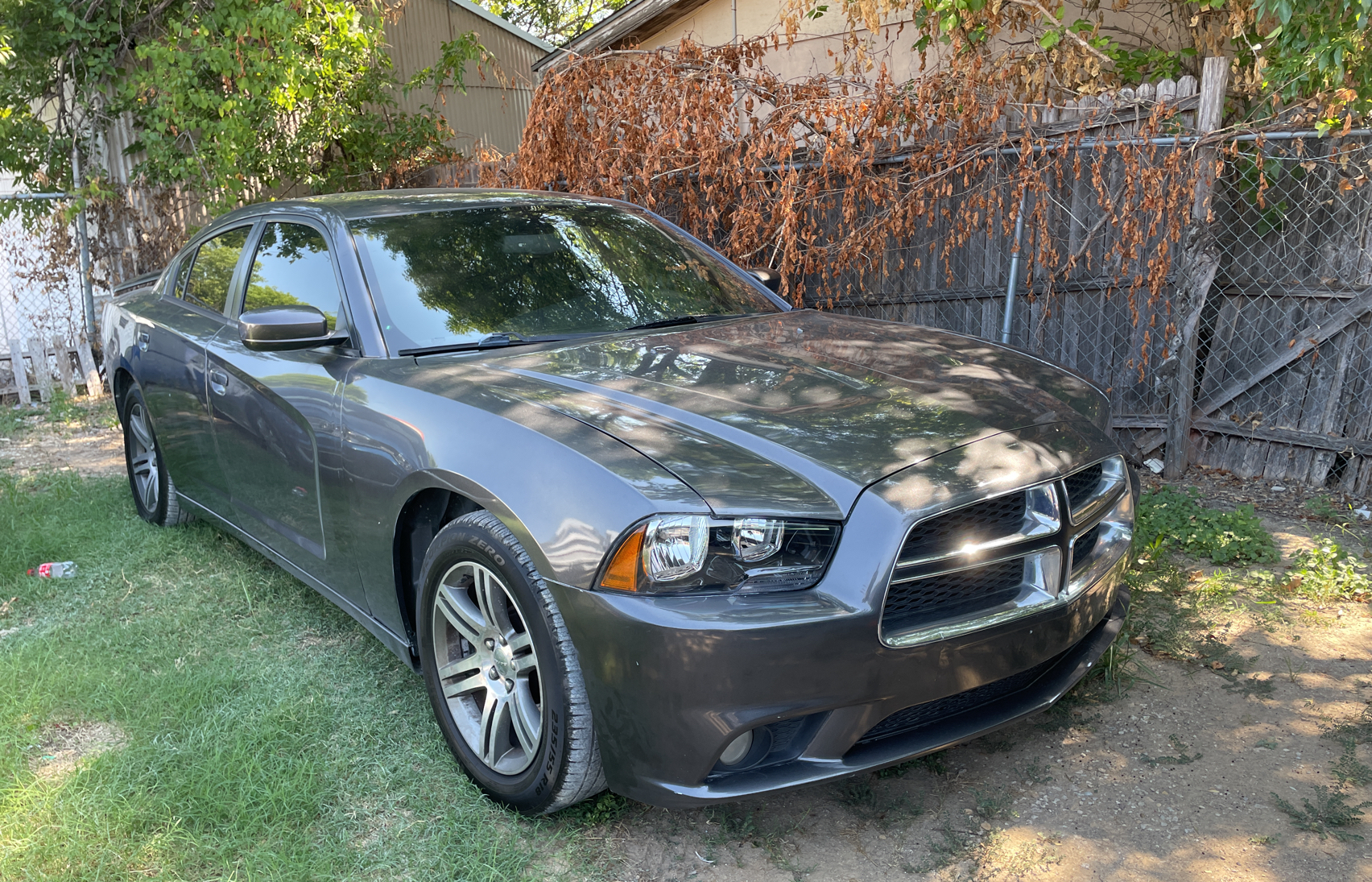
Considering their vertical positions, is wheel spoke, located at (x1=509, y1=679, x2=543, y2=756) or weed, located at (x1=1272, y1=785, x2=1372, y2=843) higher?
wheel spoke, located at (x1=509, y1=679, x2=543, y2=756)

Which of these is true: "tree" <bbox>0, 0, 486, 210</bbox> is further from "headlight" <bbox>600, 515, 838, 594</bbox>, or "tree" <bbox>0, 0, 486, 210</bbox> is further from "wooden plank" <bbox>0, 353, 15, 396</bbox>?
"headlight" <bbox>600, 515, 838, 594</bbox>

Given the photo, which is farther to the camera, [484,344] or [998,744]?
[484,344]

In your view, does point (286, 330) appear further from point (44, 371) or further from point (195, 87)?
point (44, 371)

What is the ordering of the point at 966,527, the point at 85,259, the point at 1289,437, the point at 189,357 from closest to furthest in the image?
the point at 966,527 < the point at 189,357 < the point at 1289,437 < the point at 85,259

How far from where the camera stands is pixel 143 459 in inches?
206

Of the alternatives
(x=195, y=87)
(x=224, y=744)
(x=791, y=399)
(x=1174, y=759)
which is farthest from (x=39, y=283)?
(x=1174, y=759)

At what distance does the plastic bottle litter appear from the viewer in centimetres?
454

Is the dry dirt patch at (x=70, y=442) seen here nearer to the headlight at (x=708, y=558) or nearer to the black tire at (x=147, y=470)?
the black tire at (x=147, y=470)

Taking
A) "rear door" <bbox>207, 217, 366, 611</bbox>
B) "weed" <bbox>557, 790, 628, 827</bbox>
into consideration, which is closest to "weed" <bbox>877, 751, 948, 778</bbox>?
"weed" <bbox>557, 790, 628, 827</bbox>

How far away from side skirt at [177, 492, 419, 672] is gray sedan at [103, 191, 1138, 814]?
0.7 inches

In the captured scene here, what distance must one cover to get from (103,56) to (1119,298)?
30.3 feet

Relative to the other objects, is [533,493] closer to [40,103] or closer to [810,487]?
[810,487]

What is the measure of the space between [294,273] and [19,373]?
6907 mm

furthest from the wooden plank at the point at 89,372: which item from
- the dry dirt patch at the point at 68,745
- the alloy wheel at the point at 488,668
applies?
the alloy wheel at the point at 488,668
